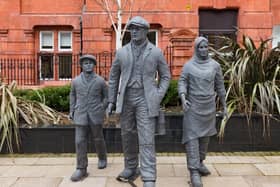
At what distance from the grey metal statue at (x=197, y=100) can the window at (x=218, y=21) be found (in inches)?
457

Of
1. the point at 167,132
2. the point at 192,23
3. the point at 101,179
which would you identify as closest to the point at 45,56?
the point at 192,23

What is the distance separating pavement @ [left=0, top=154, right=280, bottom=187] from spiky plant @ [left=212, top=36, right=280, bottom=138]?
3.58 feet

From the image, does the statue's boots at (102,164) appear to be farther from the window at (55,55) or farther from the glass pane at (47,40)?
the glass pane at (47,40)

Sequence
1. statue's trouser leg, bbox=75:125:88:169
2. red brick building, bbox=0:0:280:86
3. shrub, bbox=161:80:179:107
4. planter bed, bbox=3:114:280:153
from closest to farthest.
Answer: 1. statue's trouser leg, bbox=75:125:88:169
2. planter bed, bbox=3:114:280:153
3. shrub, bbox=161:80:179:107
4. red brick building, bbox=0:0:280:86

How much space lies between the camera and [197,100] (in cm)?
583

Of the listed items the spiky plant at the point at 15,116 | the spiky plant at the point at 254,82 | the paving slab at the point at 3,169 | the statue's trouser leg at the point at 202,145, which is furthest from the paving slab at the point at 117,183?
the spiky plant at the point at 15,116

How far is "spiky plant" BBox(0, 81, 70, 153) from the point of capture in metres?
7.98

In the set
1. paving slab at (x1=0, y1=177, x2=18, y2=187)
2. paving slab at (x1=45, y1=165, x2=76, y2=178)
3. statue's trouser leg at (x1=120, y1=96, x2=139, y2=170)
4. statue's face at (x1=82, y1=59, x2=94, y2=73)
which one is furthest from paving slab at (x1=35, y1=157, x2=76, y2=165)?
statue's face at (x1=82, y1=59, x2=94, y2=73)

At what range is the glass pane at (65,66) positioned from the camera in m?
17.3

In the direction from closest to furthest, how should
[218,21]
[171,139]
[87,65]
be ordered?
[87,65] → [171,139] → [218,21]

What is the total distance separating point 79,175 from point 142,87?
177 centimetres

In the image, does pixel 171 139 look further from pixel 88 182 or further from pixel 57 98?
pixel 57 98

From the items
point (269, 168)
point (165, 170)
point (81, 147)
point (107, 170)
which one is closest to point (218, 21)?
point (269, 168)

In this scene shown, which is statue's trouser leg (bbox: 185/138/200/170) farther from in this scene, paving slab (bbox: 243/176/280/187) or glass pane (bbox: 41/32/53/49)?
glass pane (bbox: 41/32/53/49)
